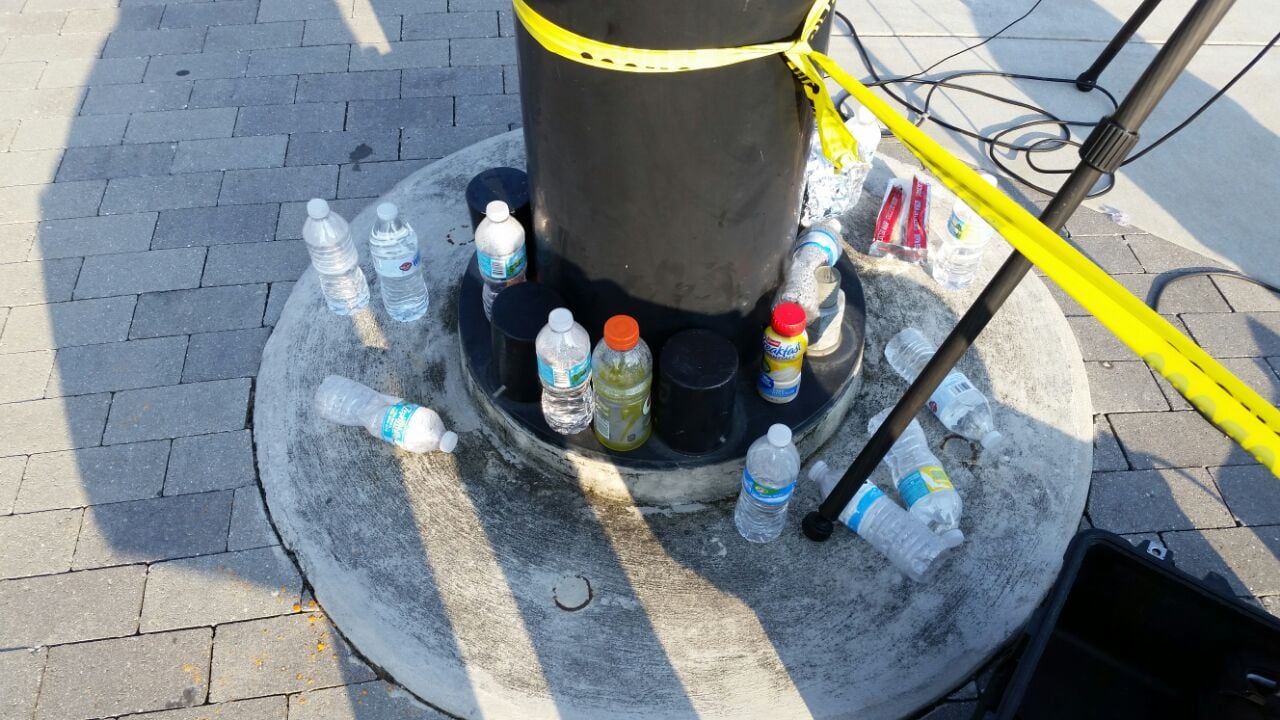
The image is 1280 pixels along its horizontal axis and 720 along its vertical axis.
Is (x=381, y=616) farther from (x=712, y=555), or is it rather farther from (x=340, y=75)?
(x=340, y=75)

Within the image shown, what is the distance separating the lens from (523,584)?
2830mm

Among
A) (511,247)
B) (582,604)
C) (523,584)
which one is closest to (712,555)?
(582,604)

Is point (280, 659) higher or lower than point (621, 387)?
lower

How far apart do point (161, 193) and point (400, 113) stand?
4.32 ft

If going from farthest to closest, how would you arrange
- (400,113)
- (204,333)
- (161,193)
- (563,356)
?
1. (400,113)
2. (161,193)
3. (204,333)
4. (563,356)

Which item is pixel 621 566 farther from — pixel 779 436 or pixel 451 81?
pixel 451 81

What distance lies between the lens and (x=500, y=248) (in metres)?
2.99

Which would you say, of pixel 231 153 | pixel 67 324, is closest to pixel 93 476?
pixel 67 324

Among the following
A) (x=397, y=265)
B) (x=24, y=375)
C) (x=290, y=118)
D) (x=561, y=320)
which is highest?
(x=561, y=320)

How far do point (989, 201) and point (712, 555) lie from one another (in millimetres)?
1582

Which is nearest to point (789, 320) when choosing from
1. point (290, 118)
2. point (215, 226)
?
point (215, 226)

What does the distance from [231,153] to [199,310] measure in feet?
3.80

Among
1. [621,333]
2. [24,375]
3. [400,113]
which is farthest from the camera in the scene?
[400,113]

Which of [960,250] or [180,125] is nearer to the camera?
[960,250]
